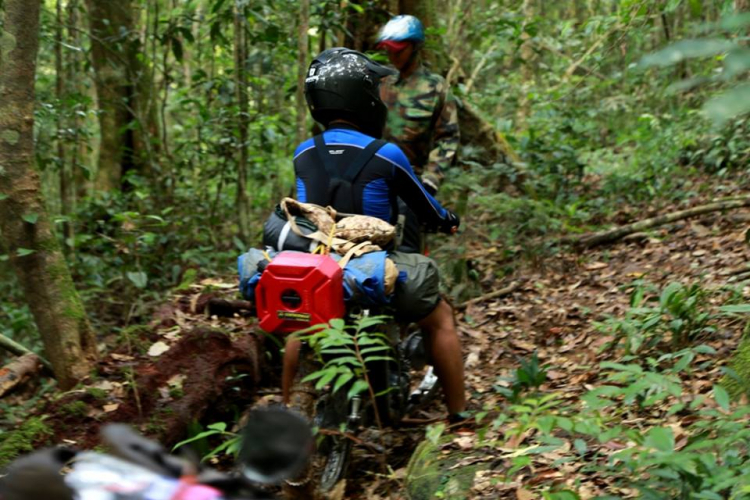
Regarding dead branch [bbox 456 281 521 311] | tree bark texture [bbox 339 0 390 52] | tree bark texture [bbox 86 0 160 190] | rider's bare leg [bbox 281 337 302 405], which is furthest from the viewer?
tree bark texture [bbox 86 0 160 190]

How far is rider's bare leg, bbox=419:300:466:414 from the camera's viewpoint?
459cm

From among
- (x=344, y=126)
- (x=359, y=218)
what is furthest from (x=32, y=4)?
(x=359, y=218)

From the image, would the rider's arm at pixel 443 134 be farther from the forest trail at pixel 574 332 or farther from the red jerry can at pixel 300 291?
the red jerry can at pixel 300 291

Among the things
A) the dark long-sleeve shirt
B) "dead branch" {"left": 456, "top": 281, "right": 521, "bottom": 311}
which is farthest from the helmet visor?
"dead branch" {"left": 456, "top": 281, "right": 521, "bottom": 311}

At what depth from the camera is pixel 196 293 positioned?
6.49 metres

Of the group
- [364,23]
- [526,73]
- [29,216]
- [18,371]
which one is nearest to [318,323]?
[29,216]

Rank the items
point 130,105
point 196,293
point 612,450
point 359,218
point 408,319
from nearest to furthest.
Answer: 1. point 612,450
2. point 359,218
3. point 408,319
4. point 196,293
5. point 130,105

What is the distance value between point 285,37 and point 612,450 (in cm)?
565

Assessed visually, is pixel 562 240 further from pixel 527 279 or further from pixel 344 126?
pixel 344 126

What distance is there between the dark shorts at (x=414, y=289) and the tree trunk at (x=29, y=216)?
213 cm

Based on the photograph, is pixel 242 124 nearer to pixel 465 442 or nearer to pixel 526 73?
pixel 465 442

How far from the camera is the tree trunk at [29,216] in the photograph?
4.36m

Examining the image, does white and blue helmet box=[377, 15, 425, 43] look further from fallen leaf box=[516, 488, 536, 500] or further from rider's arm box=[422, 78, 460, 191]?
fallen leaf box=[516, 488, 536, 500]

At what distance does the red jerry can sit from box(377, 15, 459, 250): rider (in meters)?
2.18
